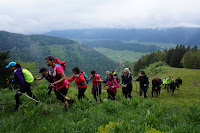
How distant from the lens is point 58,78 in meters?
5.27

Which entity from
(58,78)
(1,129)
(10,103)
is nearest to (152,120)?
(58,78)

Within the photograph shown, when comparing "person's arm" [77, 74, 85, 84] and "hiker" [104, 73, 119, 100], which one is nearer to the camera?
"person's arm" [77, 74, 85, 84]

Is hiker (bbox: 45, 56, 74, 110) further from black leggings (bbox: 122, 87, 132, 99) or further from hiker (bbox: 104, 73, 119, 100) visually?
black leggings (bbox: 122, 87, 132, 99)

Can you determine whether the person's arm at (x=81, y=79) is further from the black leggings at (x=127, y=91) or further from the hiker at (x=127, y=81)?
the black leggings at (x=127, y=91)

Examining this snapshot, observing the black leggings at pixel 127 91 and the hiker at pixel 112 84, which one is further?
the black leggings at pixel 127 91

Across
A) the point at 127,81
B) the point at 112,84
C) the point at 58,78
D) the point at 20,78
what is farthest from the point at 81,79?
the point at 127,81

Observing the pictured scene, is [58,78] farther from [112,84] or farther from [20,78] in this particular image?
[112,84]

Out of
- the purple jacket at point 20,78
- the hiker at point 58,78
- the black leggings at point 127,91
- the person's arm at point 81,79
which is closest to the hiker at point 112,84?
the black leggings at point 127,91

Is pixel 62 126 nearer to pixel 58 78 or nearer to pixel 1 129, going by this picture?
pixel 1 129

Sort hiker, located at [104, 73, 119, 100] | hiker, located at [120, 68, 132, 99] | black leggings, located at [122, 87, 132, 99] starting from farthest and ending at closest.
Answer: black leggings, located at [122, 87, 132, 99] → hiker, located at [120, 68, 132, 99] → hiker, located at [104, 73, 119, 100]

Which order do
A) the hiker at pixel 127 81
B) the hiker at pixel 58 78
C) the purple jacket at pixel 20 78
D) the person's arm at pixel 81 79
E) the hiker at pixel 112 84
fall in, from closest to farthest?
1. the hiker at pixel 58 78
2. the purple jacket at pixel 20 78
3. the person's arm at pixel 81 79
4. the hiker at pixel 112 84
5. the hiker at pixel 127 81

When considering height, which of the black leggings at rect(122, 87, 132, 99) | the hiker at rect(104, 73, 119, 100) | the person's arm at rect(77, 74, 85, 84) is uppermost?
the person's arm at rect(77, 74, 85, 84)

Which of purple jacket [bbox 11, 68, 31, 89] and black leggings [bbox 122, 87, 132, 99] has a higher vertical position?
purple jacket [bbox 11, 68, 31, 89]

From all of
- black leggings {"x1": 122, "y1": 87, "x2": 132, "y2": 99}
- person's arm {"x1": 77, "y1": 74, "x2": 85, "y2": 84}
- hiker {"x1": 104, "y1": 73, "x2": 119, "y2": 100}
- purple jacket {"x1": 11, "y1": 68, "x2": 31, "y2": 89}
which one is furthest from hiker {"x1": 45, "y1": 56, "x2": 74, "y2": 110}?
black leggings {"x1": 122, "y1": 87, "x2": 132, "y2": 99}
